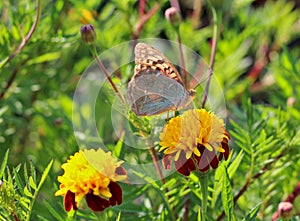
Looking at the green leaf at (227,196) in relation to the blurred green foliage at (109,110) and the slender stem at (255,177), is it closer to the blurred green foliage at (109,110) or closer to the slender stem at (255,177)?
the blurred green foliage at (109,110)

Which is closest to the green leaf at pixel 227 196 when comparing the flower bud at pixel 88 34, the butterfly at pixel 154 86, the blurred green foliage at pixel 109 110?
the blurred green foliage at pixel 109 110

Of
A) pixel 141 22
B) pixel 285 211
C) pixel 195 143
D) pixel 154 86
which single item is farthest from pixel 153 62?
pixel 141 22

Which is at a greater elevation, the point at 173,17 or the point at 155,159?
the point at 173,17

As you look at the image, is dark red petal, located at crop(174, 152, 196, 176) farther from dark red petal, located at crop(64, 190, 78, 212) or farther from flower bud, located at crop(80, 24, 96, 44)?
flower bud, located at crop(80, 24, 96, 44)

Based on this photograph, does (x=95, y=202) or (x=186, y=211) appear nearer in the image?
(x=95, y=202)

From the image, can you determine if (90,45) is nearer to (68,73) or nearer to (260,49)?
(68,73)

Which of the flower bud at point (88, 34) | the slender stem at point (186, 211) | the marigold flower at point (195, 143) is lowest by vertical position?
the slender stem at point (186, 211)

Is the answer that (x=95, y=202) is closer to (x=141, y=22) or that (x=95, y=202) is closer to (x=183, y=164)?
(x=183, y=164)

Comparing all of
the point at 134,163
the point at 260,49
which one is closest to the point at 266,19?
the point at 260,49
